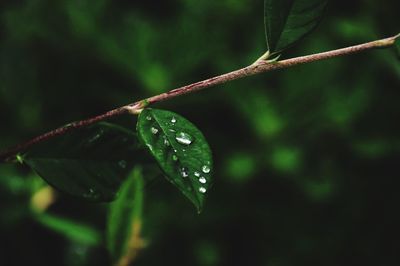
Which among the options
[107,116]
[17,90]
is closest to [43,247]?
[17,90]

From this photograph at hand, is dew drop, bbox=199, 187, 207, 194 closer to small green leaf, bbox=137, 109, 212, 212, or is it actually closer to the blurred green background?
small green leaf, bbox=137, 109, 212, 212

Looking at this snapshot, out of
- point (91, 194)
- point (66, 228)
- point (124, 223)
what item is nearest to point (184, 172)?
point (91, 194)

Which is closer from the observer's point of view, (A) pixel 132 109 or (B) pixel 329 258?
(A) pixel 132 109

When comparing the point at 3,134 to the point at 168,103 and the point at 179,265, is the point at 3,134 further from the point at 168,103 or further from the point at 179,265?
the point at 179,265

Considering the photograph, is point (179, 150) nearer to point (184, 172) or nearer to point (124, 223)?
point (184, 172)

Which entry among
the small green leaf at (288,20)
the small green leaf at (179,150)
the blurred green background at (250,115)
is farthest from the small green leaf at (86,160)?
the blurred green background at (250,115)

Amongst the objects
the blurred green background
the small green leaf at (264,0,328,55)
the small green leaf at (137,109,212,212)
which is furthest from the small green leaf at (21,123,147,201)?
the blurred green background

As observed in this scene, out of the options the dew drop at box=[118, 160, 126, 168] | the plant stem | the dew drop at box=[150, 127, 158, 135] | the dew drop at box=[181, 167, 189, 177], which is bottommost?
the dew drop at box=[118, 160, 126, 168]
